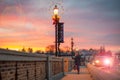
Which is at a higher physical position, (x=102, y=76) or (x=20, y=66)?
(x=20, y=66)

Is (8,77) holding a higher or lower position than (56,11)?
lower

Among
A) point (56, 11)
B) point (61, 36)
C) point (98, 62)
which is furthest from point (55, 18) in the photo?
point (98, 62)

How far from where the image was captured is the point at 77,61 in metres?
44.0

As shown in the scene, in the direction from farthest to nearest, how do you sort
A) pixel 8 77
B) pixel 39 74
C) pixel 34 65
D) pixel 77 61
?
1. pixel 77 61
2. pixel 39 74
3. pixel 34 65
4. pixel 8 77

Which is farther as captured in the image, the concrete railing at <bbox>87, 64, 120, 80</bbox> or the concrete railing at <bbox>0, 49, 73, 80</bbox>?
the concrete railing at <bbox>87, 64, 120, 80</bbox>

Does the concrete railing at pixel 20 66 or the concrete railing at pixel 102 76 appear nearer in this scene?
the concrete railing at pixel 20 66

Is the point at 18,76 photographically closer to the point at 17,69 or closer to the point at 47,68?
the point at 17,69

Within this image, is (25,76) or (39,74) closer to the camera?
(25,76)

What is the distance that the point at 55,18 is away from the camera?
34.4 meters

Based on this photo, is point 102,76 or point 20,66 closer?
point 20,66

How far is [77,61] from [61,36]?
168 inches

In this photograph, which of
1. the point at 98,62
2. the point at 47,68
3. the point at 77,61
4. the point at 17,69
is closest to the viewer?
the point at 17,69

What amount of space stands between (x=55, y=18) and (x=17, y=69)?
19.8 meters

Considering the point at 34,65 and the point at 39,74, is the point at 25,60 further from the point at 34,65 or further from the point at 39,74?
the point at 39,74
